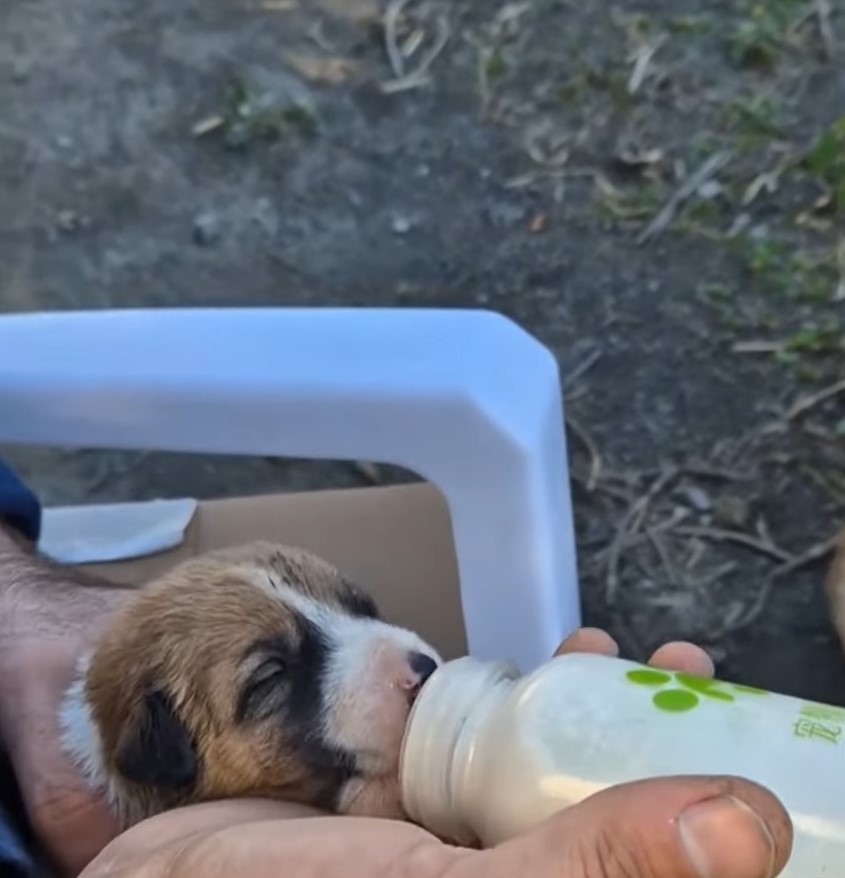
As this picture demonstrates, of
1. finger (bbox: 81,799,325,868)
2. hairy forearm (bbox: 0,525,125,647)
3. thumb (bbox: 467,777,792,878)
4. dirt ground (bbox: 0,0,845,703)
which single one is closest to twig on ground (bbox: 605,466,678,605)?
dirt ground (bbox: 0,0,845,703)

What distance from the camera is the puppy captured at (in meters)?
1.92

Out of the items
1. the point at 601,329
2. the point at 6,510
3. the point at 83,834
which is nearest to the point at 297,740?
the point at 83,834

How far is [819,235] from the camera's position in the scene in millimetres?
2578

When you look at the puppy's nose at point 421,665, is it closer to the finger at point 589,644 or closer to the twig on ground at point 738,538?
the finger at point 589,644

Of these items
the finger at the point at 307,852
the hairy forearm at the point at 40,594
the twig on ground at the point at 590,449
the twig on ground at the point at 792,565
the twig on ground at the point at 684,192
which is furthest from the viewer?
the twig on ground at the point at 684,192

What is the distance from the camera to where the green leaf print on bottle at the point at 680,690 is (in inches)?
39.3

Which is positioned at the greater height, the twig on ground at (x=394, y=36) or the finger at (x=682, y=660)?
the twig on ground at (x=394, y=36)

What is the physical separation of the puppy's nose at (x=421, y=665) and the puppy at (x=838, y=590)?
762 millimetres

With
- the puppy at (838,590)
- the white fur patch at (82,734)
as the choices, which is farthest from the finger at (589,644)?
the puppy at (838,590)

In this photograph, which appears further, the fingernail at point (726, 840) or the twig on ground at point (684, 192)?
the twig on ground at point (684, 192)

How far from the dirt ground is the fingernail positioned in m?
1.26

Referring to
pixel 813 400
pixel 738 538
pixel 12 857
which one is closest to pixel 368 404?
pixel 12 857

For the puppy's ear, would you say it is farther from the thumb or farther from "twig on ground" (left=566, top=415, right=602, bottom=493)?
"twig on ground" (left=566, top=415, right=602, bottom=493)

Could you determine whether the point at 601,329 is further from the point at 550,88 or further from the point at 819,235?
the point at 550,88
